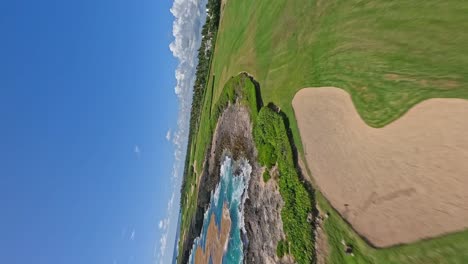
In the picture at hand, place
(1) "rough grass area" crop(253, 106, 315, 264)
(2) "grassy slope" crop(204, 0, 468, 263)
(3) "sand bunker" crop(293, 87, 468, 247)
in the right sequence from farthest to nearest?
(1) "rough grass area" crop(253, 106, 315, 264) < (2) "grassy slope" crop(204, 0, 468, 263) < (3) "sand bunker" crop(293, 87, 468, 247)

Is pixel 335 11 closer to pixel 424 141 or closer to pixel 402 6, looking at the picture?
pixel 402 6

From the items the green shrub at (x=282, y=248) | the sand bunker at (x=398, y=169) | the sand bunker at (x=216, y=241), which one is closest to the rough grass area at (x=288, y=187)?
the green shrub at (x=282, y=248)

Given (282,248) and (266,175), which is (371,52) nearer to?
(266,175)

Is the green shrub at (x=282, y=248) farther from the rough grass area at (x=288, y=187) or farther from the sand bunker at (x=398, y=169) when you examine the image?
the sand bunker at (x=398, y=169)

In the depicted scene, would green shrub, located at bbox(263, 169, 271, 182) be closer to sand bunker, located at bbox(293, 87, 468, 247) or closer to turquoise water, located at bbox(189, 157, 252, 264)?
turquoise water, located at bbox(189, 157, 252, 264)

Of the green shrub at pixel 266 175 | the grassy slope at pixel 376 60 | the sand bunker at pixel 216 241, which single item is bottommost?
the sand bunker at pixel 216 241

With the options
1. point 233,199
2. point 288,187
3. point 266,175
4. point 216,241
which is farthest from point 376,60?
point 216,241

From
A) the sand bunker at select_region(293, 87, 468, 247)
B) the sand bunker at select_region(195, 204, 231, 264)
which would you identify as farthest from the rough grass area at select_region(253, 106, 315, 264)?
the sand bunker at select_region(195, 204, 231, 264)
